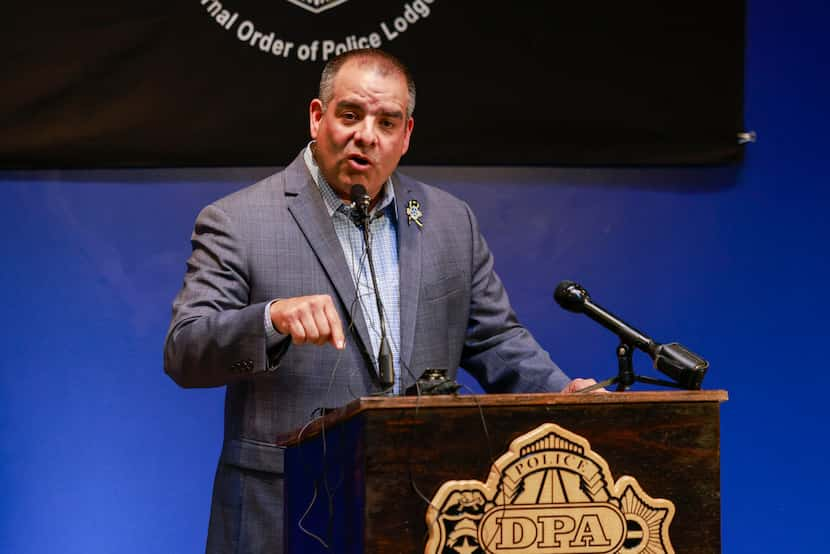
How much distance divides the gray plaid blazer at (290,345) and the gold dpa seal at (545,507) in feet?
2.02

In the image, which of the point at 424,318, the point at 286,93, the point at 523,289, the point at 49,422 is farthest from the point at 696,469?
the point at 49,422

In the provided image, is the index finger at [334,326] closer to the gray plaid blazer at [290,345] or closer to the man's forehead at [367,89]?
the gray plaid blazer at [290,345]

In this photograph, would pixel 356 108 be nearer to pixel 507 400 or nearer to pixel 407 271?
pixel 407 271

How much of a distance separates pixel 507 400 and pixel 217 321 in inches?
24.1

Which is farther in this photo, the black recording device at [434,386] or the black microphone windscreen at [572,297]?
the black microphone windscreen at [572,297]

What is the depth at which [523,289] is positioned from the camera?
131 inches

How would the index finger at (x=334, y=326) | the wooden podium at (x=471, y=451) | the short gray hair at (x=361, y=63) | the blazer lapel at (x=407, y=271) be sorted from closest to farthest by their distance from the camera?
the wooden podium at (x=471, y=451)
the index finger at (x=334, y=326)
the blazer lapel at (x=407, y=271)
the short gray hair at (x=361, y=63)

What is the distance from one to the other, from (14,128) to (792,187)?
2269 mm

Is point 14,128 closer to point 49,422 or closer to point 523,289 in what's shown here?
point 49,422

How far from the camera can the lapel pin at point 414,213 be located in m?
2.51

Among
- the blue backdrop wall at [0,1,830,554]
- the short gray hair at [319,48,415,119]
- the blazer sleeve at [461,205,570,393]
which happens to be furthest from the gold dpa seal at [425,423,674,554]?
the blue backdrop wall at [0,1,830,554]

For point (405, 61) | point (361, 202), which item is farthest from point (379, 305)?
point (405, 61)

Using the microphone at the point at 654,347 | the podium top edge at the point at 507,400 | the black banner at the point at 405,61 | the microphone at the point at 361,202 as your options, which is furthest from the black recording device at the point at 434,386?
the black banner at the point at 405,61

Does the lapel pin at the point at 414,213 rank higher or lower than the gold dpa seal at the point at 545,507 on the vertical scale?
higher
